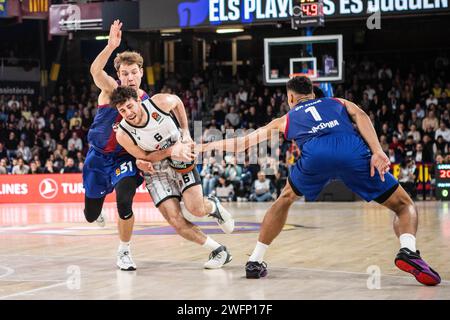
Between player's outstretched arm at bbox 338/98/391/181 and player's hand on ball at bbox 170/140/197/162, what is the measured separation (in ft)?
4.65

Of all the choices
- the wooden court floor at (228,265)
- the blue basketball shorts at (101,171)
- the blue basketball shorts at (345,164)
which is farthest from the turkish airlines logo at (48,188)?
the blue basketball shorts at (345,164)

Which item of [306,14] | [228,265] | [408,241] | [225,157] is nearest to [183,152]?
[228,265]

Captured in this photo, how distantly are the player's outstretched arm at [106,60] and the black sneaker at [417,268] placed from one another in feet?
11.1

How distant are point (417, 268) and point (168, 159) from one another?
2667 mm

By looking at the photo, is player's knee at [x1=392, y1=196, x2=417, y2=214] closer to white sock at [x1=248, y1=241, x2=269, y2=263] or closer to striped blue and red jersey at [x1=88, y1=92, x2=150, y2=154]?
white sock at [x1=248, y1=241, x2=269, y2=263]

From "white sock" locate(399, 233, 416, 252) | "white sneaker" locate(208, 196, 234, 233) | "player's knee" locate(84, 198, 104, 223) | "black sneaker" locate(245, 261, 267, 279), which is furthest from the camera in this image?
"player's knee" locate(84, 198, 104, 223)

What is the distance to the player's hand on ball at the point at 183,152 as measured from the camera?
730 centimetres

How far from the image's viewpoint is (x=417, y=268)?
21.2 ft

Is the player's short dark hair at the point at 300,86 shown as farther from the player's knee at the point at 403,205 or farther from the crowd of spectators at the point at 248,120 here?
the crowd of spectators at the point at 248,120

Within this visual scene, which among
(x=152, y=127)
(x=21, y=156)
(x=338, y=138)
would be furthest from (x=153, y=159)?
(x=21, y=156)

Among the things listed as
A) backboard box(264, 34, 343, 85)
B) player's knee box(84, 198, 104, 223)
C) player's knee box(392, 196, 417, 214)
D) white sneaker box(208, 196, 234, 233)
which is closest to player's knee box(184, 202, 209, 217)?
white sneaker box(208, 196, 234, 233)

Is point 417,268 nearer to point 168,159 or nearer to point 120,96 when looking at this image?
point 168,159

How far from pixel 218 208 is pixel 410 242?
2.22 m

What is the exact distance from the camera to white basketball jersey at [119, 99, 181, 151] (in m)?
7.64
